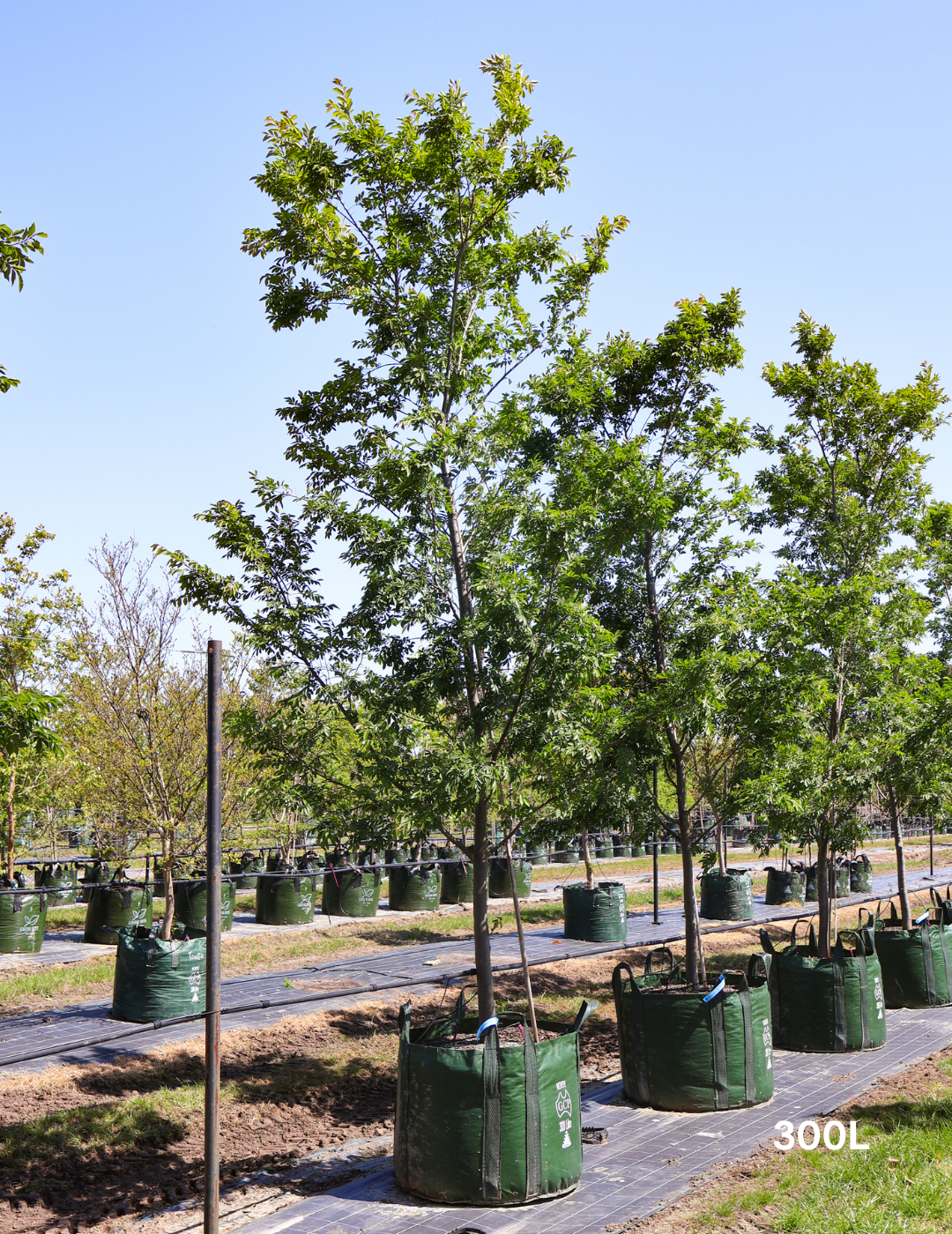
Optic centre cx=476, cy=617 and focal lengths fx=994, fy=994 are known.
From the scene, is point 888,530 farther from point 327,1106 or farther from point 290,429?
point 327,1106

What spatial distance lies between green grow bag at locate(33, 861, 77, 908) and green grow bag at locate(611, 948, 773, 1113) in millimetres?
15346

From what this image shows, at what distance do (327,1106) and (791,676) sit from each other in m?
6.29

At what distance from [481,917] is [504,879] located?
15.1 metres

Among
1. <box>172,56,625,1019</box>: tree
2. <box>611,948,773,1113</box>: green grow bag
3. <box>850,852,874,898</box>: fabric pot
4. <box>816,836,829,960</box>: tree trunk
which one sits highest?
<box>172,56,625,1019</box>: tree

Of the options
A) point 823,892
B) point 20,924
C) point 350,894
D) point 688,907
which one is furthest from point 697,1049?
point 350,894

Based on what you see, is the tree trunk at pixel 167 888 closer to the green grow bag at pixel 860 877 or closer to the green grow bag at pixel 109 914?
the green grow bag at pixel 109 914

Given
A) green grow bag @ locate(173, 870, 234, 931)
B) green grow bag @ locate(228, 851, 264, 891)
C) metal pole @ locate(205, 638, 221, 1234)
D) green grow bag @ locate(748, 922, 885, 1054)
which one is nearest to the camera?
metal pole @ locate(205, 638, 221, 1234)

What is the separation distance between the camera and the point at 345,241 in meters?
8.74

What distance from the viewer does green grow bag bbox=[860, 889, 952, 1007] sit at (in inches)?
500

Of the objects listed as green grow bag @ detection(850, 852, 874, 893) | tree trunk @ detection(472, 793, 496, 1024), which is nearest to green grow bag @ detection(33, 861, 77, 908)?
tree trunk @ detection(472, 793, 496, 1024)

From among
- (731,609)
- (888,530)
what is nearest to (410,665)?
(731,609)

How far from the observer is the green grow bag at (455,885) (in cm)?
2350

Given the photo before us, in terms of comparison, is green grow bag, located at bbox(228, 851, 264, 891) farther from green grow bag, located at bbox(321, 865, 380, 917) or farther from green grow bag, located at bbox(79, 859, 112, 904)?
green grow bag, located at bbox(79, 859, 112, 904)

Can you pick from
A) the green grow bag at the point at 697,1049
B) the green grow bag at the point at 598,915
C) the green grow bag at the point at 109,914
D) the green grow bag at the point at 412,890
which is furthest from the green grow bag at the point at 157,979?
the green grow bag at the point at 412,890
